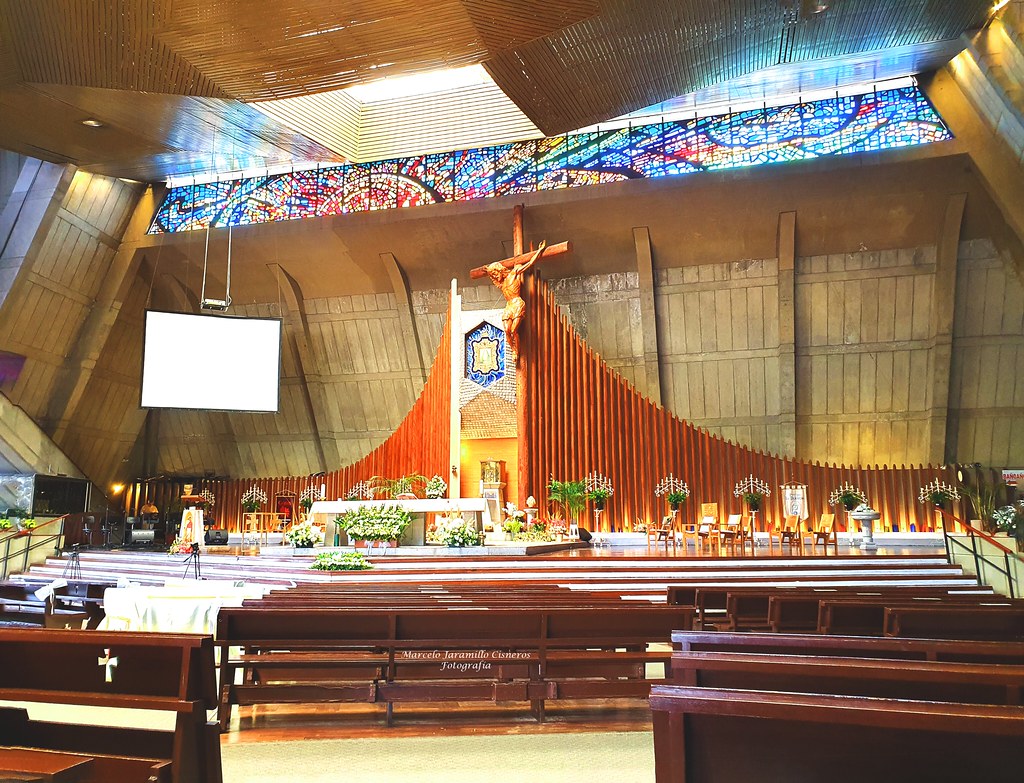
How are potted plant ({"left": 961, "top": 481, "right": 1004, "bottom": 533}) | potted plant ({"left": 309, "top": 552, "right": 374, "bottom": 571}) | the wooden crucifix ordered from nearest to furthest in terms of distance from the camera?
potted plant ({"left": 309, "top": 552, "right": 374, "bottom": 571}) → potted plant ({"left": 961, "top": 481, "right": 1004, "bottom": 533}) → the wooden crucifix

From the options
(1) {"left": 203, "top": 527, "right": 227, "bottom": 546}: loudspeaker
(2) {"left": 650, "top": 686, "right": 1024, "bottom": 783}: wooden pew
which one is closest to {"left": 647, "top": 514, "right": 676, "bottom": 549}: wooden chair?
(1) {"left": 203, "top": 527, "right": 227, "bottom": 546}: loudspeaker

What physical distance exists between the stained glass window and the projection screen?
258cm

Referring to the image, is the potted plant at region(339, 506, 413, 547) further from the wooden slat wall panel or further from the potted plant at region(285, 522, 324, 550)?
the wooden slat wall panel

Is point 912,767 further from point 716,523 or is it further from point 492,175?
point 492,175

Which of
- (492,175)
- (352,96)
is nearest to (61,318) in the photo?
(352,96)

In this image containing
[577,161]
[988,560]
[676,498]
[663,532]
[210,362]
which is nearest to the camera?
[988,560]

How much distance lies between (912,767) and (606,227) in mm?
12873

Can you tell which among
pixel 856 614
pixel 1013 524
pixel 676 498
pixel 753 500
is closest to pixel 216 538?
pixel 676 498

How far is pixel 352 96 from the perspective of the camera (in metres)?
13.6

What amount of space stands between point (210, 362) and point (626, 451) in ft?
24.3

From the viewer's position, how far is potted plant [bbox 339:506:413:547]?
31.7 ft

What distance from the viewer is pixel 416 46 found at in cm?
850

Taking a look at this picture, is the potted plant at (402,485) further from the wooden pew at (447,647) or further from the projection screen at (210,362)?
the wooden pew at (447,647)

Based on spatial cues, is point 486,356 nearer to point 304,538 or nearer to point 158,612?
point 304,538
